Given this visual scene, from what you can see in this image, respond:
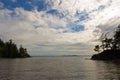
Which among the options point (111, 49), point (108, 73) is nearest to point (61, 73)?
point (108, 73)

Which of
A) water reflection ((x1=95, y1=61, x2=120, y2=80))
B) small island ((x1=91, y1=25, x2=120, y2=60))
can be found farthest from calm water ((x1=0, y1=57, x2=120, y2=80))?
small island ((x1=91, y1=25, x2=120, y2=60))

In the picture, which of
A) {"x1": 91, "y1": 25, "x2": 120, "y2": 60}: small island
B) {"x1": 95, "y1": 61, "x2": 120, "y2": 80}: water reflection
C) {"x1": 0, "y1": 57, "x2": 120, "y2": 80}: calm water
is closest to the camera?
{"x1": 95, "y1": 61, "x2": 120, "y2": 80}: water reflection

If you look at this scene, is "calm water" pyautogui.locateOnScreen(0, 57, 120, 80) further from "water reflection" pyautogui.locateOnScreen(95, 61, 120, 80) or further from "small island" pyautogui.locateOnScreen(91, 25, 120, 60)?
"small island" pyautogui.locateOnScreen(91, 25, 120, 60)

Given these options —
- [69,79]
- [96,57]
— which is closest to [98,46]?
[96,57]

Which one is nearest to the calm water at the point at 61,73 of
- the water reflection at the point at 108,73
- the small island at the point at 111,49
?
the water reflection at the point at 108,73

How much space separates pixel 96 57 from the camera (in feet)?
628

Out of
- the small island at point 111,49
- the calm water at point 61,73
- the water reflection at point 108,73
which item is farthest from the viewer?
the small island at point 111,49

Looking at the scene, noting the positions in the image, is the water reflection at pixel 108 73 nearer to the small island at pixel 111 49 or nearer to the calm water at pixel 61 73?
the calm water at pixel 61 73

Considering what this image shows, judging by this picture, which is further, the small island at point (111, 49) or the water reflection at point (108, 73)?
the small island at point (111, 49)

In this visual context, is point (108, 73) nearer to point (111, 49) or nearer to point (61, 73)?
point (61, 73)

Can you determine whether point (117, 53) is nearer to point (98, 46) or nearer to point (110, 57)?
point (110, 57)

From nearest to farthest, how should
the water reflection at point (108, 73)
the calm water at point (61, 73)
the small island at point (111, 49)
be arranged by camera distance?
the water reflection at point (108, 73), the calm water at point (61, 73), the small island at point (111, 49)

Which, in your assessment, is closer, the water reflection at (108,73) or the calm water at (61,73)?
the water reflection at (108,73)

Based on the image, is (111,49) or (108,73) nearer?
(108,73)
